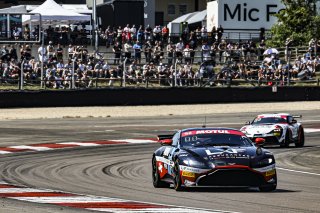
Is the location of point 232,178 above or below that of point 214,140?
below

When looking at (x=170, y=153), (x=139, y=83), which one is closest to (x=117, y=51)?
(x=139, y=83)

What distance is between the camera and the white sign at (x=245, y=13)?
60.1 m

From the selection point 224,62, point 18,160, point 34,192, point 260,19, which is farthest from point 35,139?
point 260,19

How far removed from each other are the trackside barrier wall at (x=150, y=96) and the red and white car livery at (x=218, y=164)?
25.4 m

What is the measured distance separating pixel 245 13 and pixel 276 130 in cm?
3461

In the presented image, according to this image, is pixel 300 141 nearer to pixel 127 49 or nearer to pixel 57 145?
pixel 57 145

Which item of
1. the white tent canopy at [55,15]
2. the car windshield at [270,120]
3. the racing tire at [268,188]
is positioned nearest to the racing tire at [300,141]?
the car windshield at [270,120]

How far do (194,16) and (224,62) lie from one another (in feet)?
78.3

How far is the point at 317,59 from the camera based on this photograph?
48469mm

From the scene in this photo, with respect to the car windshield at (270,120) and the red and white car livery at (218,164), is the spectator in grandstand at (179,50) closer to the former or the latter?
the car windshield at (270,120)

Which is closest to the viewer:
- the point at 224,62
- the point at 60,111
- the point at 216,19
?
the point at 60,111

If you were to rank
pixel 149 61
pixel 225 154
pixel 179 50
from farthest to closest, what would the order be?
pixel 179 50
pixel 149 61
pixel 225 154

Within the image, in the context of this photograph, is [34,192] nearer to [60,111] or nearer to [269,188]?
[269,188]

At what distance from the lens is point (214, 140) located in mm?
15883
